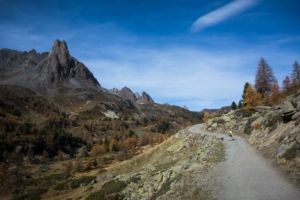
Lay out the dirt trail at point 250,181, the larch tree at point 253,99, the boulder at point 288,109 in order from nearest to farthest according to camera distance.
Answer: the dirt trail at point 250,181 < the boulder at point 288,109 < the larch tree at point 253,99

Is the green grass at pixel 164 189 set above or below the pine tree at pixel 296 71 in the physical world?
below

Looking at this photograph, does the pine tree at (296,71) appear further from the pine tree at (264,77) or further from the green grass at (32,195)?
the green grass at (32,195)

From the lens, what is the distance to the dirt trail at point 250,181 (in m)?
13.4

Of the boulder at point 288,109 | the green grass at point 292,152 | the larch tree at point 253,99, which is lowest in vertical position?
the green grass at point 292,152

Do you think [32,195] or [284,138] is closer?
[284,138]

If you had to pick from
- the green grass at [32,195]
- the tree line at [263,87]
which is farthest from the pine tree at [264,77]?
the green grass at [32,195]

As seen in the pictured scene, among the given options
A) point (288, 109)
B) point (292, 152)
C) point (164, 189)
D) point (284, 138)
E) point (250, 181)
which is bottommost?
point (164, 189)

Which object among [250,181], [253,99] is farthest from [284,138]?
[253,99]

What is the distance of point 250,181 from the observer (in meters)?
16.1

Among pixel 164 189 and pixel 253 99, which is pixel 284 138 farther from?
pixel 253 99

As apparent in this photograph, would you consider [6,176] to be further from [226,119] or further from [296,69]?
[296,69]

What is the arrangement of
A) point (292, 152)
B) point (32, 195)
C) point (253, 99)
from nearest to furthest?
point (292, 152) → point (32, 195) → point (253, 99)

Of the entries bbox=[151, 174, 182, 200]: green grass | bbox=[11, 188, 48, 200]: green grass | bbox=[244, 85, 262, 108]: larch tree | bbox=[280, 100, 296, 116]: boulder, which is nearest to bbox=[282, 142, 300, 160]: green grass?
bbox=[280, 100, 296, 116]: boulder

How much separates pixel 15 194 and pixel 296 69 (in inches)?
4623
